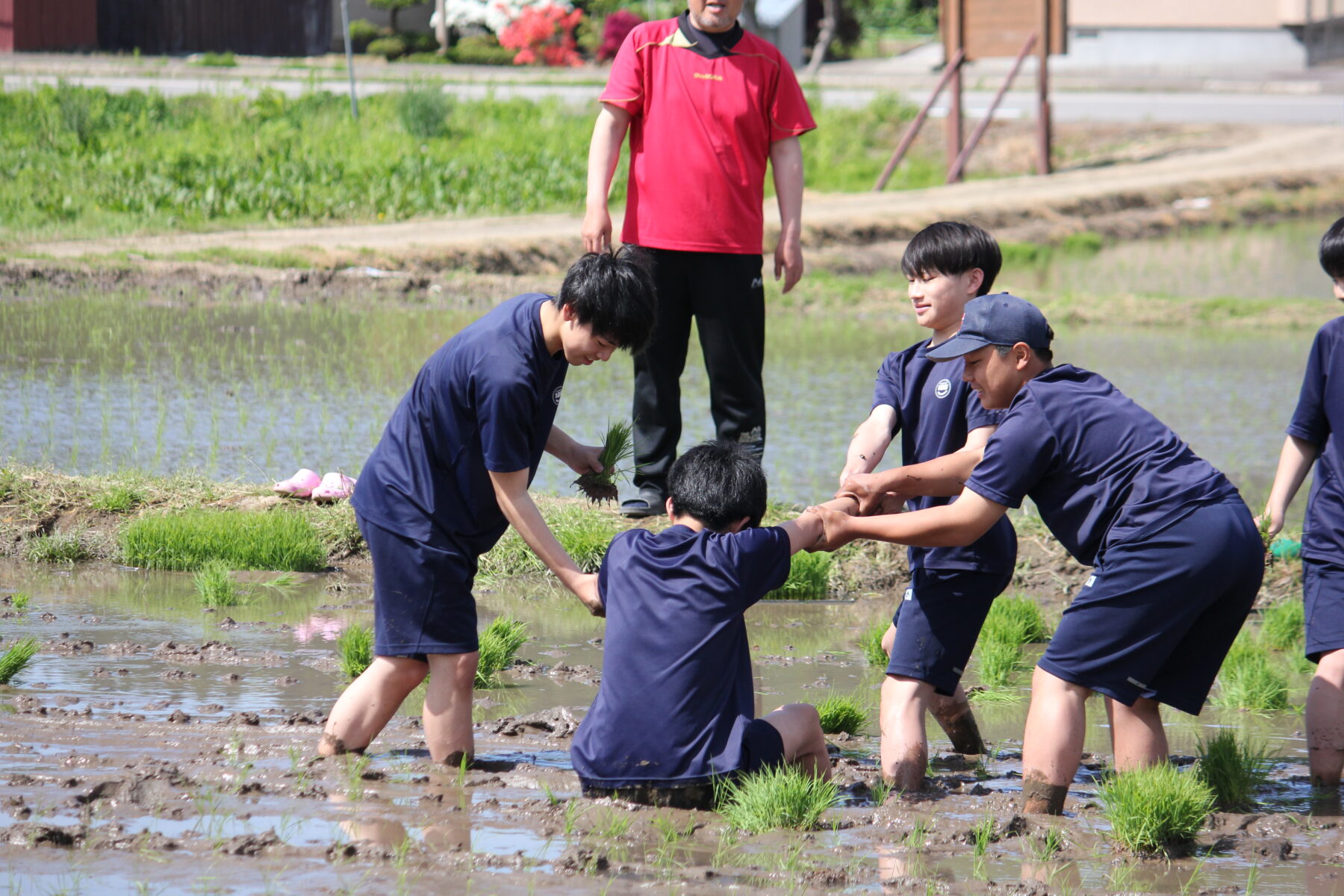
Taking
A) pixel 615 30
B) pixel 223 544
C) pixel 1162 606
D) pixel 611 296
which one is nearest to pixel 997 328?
pixel 1162 606

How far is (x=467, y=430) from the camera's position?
4039mm

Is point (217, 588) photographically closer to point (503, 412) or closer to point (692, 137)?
point (503, 412)

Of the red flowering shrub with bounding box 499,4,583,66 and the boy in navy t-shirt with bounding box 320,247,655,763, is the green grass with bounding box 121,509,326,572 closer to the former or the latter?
the boy in navy t-shirt with bounding box 320,247,655,763

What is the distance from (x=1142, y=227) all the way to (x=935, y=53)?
783 inches

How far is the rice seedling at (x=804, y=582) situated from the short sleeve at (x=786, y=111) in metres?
1.80

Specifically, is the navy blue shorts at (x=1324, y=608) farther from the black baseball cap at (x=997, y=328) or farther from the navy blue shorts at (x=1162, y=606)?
the black baseball cap at (x=997, y=328)

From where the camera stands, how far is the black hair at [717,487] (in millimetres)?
3791

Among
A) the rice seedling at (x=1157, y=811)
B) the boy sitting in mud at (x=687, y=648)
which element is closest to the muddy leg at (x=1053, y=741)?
the rice seedling at (x=1157, y=811)

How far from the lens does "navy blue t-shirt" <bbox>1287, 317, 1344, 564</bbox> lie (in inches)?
170

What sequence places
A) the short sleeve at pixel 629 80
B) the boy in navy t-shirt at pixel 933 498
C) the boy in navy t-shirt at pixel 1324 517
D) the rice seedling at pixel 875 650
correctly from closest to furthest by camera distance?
the boy in navy t-shirt at pixel 933 498 → the boy in navy t-shirt at pixel 1324 517 → the rice seedling at pixel 875 650 → the short sleeve at pixel 629 80

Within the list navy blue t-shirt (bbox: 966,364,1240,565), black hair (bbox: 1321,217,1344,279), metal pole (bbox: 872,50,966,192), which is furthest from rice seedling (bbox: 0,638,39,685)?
metal pole (bbox: 872,50,966,192)

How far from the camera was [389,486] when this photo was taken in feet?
13.4

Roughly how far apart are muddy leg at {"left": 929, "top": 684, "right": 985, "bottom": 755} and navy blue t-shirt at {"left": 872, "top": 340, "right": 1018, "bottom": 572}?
17.6 inches

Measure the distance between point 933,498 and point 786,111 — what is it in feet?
8.62
